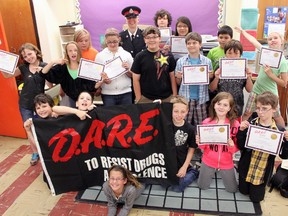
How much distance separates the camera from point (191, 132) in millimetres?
2674

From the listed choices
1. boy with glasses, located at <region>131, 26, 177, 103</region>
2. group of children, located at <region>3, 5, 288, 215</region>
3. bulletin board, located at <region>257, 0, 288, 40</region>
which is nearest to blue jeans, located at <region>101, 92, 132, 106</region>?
group of children, located at <region>3, 5, 288, 215</region>

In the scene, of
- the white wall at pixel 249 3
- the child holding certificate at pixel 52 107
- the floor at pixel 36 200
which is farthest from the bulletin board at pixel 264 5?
the child holding certificate at pixel 52 107

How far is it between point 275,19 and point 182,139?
155 inches

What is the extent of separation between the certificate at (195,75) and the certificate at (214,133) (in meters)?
0.58

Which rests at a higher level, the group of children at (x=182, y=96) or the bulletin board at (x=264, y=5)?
the bulletin board at (x=264, y=5)

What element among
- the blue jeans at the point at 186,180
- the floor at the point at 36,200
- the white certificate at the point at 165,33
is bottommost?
the floor at the point at 36,200

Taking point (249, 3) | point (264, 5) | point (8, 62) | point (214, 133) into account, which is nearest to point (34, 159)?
point (8, 62)

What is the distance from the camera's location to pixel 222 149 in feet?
8.59

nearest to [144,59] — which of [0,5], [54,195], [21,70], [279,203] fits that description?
[21,70]

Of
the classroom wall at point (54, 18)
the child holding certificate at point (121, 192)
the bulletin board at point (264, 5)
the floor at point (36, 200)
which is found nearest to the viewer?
the child holding certificate at point (121, 192)

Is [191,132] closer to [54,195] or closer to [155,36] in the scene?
[155,36]

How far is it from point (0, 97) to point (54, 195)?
188cm

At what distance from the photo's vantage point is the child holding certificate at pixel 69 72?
2947 millimetres

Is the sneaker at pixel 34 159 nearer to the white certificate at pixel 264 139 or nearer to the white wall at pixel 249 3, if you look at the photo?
the white certificate at pixel 264 139
